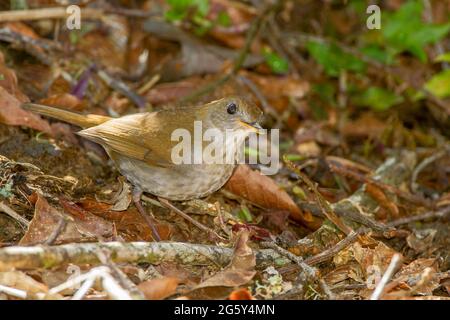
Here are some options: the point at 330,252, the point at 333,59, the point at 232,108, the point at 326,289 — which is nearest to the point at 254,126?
the point at 232,108

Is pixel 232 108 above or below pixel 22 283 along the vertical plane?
above

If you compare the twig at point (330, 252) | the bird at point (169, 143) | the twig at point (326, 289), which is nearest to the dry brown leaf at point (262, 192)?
the bird at point (169, 143)

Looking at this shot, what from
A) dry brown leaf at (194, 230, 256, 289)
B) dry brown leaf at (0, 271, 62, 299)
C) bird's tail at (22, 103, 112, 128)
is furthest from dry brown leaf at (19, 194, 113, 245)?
bird's tail at (22, 103, 112, 128)

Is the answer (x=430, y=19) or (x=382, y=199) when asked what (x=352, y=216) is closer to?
(x=382, y=199)
